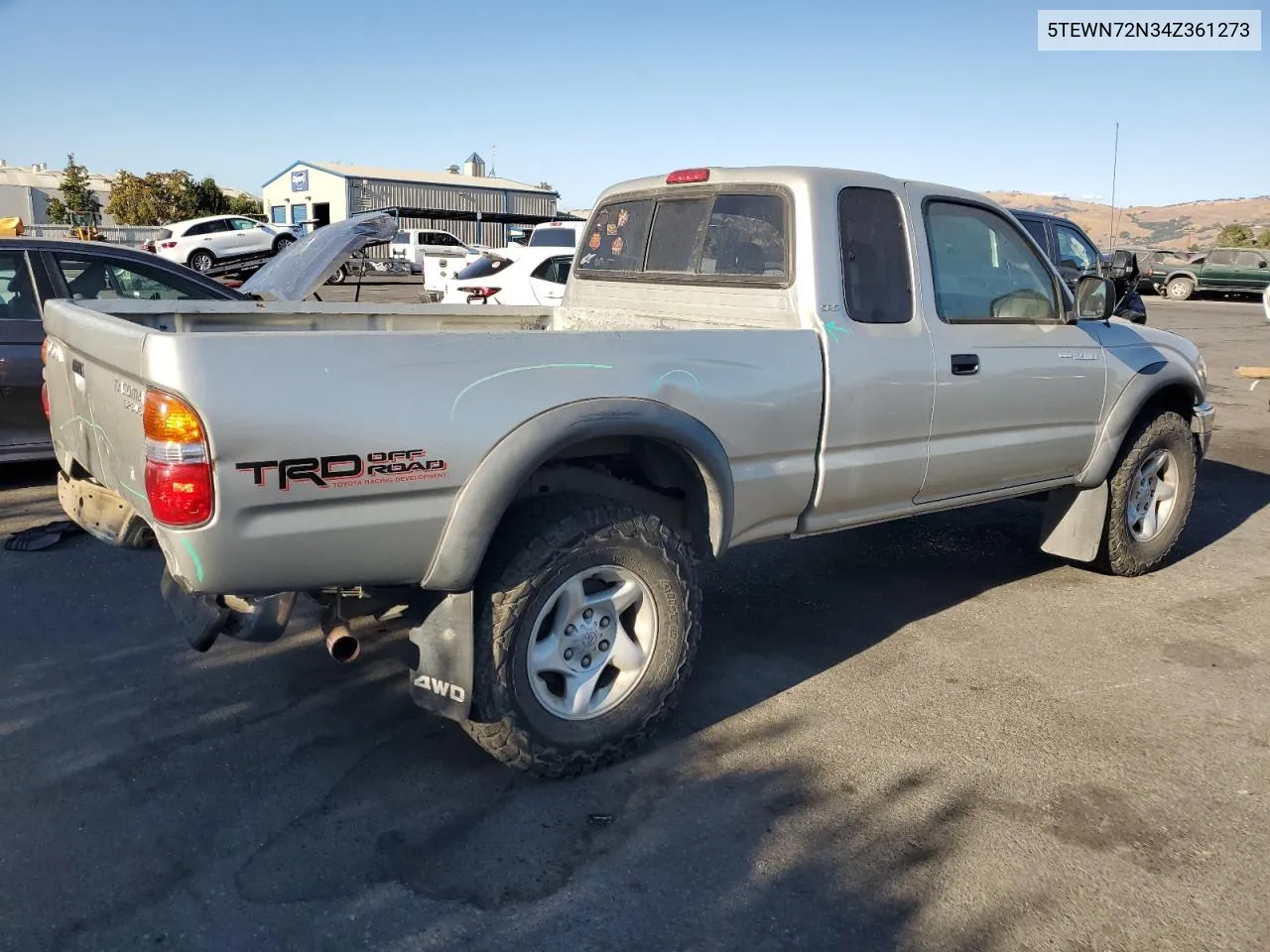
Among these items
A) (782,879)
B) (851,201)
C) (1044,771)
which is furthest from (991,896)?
(851,201)

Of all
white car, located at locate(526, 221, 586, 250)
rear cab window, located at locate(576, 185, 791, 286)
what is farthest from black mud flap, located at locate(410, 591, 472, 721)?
white car, located at locate(526, 221, 586, 250)

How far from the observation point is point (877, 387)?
390 centimetres

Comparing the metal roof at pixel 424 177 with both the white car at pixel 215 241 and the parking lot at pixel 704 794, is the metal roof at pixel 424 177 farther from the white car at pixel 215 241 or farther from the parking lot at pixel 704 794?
the parking lot at pixel 704 794

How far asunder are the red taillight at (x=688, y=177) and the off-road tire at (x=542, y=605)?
1.73 m

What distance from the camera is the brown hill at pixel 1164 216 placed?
83.8m

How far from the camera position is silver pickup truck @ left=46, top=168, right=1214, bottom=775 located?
2680 mm

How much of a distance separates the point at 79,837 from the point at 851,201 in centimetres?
347

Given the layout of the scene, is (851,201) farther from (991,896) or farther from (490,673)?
(991,896)

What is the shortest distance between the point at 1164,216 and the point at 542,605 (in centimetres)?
11426

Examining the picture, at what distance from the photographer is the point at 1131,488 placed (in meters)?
5.32

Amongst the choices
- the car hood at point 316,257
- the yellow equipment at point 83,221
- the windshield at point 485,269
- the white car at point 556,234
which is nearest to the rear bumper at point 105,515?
the car hood at point 316,257

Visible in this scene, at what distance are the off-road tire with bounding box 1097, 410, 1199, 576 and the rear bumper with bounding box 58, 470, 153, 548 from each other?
14.9 ft

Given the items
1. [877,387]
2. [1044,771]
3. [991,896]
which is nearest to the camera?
[991,896]

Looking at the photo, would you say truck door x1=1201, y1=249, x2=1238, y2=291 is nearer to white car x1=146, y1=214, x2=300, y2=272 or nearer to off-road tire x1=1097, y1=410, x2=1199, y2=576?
white car x1=146, y1=214, x2=300, y2=272
